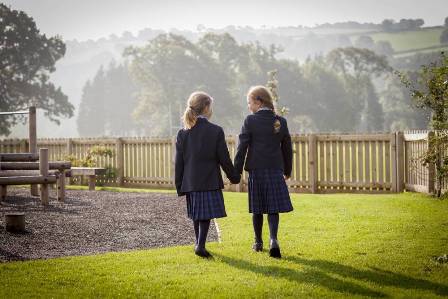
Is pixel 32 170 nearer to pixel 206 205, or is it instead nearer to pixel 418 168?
pixel 206 205

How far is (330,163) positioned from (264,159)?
9.55m

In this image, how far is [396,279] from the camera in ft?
18.3

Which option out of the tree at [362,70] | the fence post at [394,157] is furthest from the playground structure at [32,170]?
the tree at [362,70]

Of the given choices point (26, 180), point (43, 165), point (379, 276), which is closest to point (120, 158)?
point (43, 165)

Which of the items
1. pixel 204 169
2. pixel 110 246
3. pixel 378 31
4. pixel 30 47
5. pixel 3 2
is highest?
pixel 378 31

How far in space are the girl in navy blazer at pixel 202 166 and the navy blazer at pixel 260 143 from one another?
7.9 inches

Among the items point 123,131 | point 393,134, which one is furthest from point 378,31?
point 393,134

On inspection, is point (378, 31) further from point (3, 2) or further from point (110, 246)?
point (110, 246)

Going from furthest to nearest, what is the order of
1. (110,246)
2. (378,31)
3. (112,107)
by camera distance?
(378,31)
(112,107)
(110,246)

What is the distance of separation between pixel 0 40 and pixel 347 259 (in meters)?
43.5

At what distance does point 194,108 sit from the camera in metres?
6.71

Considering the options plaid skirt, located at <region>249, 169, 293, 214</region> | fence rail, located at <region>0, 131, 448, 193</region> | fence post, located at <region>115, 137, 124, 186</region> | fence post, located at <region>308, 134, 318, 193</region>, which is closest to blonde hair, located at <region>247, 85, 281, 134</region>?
plaid skirt, located at <region>249, 169, 293, 214</region>

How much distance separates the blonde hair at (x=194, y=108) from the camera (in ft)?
21.9

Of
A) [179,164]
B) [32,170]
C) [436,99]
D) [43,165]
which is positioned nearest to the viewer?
[179,164]
